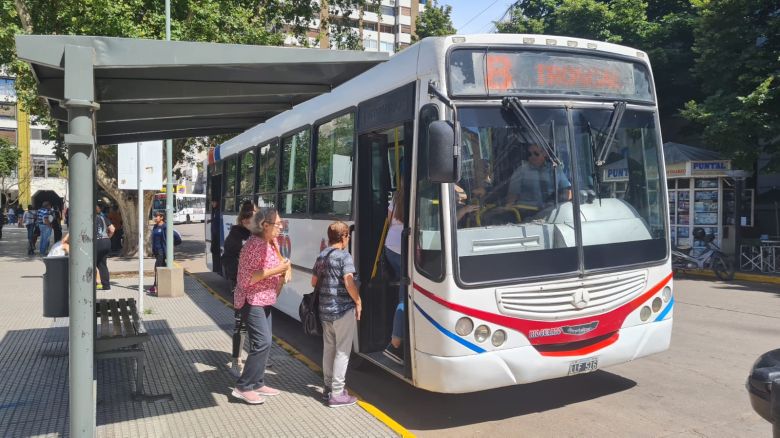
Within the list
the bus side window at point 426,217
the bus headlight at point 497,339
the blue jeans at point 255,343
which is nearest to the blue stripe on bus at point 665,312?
the bus headlight at point 497,339

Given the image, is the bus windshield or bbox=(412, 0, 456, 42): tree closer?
the bus windshield

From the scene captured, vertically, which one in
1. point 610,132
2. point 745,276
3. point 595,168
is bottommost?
point 745,276

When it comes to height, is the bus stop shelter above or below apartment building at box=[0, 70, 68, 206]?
below

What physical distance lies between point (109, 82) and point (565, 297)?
13.4 ft

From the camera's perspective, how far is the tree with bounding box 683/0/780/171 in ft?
51.7

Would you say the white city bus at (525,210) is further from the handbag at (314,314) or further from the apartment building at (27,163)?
the apartment building at (27,163)

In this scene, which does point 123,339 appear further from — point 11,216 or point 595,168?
point 11,216

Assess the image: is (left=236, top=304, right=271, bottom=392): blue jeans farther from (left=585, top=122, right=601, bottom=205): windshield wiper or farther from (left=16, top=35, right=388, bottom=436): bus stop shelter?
(left=585, top=122, right=601, bottom=205): windshield wiper

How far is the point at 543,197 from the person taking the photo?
17.1 feet

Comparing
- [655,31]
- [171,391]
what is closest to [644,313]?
[171,391]

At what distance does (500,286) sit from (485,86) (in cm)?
161

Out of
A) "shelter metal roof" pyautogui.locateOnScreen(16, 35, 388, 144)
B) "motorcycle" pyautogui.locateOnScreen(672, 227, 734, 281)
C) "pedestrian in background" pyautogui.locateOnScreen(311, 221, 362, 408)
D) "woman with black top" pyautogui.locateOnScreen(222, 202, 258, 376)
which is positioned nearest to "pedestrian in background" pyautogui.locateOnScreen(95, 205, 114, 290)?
"shelter metal roof" pyautogui.locateOnScreen(16, 35, 388, 144)

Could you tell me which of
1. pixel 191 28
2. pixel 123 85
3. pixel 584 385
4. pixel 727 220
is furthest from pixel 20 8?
pixel 727 220

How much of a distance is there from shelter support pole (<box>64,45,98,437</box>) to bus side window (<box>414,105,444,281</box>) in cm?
243
